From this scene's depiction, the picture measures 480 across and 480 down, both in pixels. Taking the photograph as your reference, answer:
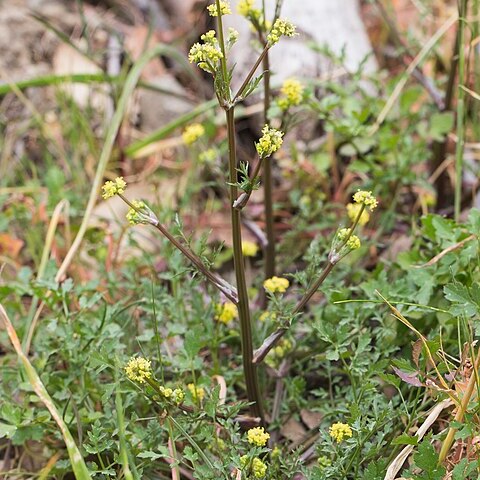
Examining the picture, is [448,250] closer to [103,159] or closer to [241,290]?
[241,290]

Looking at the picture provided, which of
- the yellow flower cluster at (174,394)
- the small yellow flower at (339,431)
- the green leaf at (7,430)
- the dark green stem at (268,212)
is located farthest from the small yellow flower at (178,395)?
the dark green stem at (268,212)

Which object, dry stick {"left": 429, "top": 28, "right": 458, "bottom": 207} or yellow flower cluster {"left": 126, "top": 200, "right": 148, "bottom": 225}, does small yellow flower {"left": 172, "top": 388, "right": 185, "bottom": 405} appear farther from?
dry stick {"left": 429, "top": 28, "right": 458, "bottom": 207}

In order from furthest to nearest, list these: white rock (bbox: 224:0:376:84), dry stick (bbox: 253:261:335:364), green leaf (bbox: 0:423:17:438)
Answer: white rock (bbox: 224:0:376:84) → green leaf (bbox: 0:423:17:438) → dry stick (bbox: 253:261:335:364)

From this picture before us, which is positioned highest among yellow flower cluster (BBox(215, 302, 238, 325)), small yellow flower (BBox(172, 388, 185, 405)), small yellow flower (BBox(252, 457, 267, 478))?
yellow flower cluster (BBox(215, 302, 238, 325))

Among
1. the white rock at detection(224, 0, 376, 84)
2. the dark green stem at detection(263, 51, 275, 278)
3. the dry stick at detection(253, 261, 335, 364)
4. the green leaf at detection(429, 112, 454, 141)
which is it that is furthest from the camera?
the white rock at detection(224, 0, 376, 84)

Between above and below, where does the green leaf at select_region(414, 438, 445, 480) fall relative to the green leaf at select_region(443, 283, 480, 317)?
below

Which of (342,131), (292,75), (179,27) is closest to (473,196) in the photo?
(342,131)

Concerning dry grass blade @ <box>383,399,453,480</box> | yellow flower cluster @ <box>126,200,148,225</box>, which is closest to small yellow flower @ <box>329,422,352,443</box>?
dry grass blade @ <box>383,399,453,480</box>

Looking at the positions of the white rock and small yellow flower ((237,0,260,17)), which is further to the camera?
the white rock

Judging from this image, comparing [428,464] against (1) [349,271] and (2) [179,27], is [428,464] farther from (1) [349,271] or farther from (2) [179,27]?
(2) [179,27]
